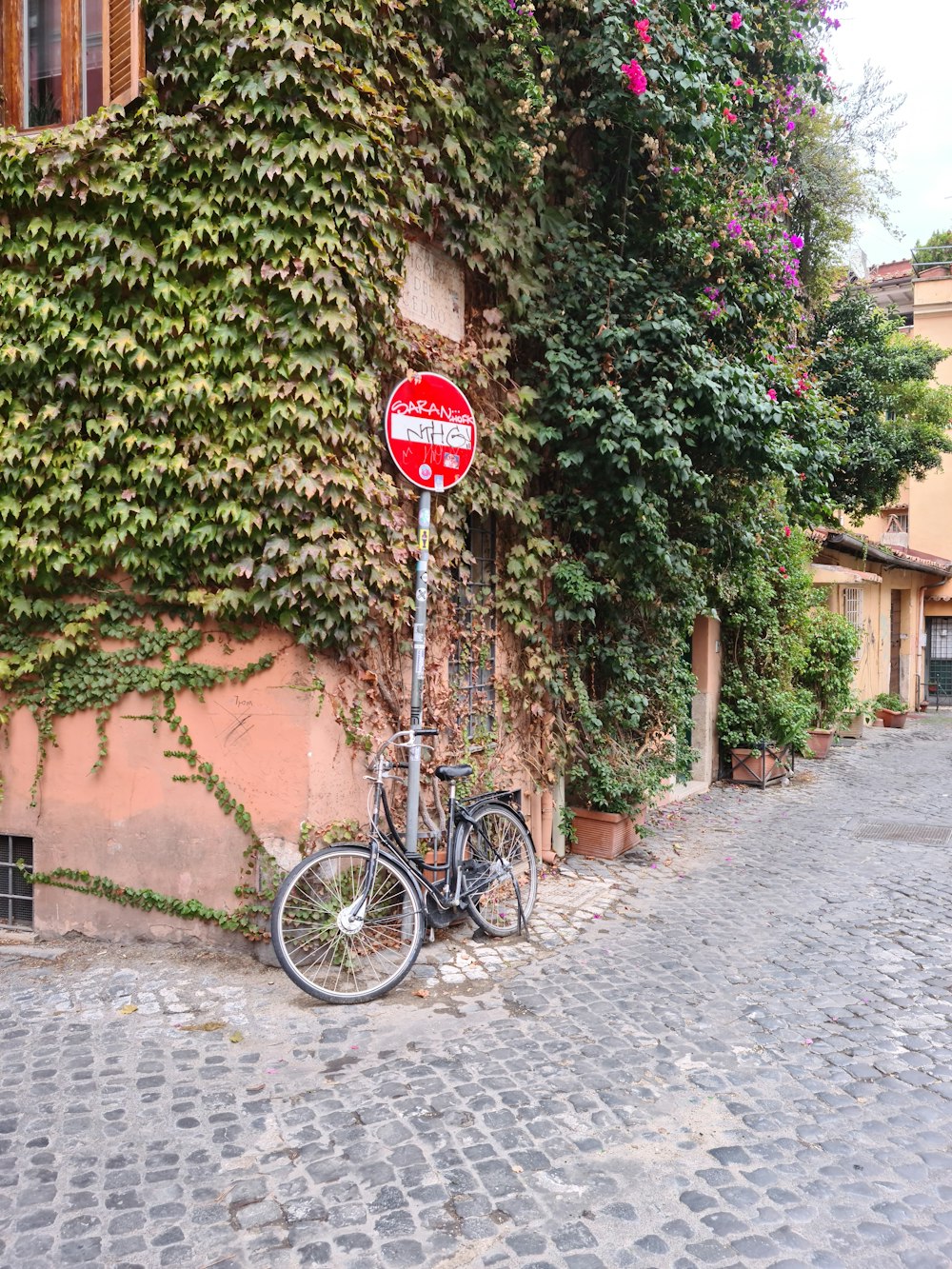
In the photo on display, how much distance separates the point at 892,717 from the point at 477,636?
1603 cm

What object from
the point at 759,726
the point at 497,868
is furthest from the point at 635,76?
the point at 759,726

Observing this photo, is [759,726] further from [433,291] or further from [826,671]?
[433,291]

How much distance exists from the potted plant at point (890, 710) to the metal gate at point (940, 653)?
684cm

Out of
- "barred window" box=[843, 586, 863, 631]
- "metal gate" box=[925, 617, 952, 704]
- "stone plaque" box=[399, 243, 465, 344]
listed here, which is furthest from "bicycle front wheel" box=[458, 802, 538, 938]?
"metal gate" box=[925, 617, 952, 704]

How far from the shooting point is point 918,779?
12.1 m

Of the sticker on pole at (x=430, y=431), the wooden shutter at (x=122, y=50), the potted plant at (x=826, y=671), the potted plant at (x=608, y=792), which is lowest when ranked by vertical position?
the potted plant at (x=608, y=792)

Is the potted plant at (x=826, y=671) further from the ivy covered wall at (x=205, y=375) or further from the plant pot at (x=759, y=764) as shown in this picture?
the ivy covered wall at (x=205, y=375)

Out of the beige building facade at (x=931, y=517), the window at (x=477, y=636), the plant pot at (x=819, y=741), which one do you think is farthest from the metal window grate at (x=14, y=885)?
the beige building facade at (x=931, y=517)

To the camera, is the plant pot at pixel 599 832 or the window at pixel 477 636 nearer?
the window at pixel 477 636

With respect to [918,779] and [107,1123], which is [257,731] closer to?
[107,1123]

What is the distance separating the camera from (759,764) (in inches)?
452

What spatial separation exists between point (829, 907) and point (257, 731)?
411 centimetres

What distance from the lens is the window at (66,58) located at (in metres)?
4.89

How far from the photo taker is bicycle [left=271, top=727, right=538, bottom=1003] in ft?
15.1
